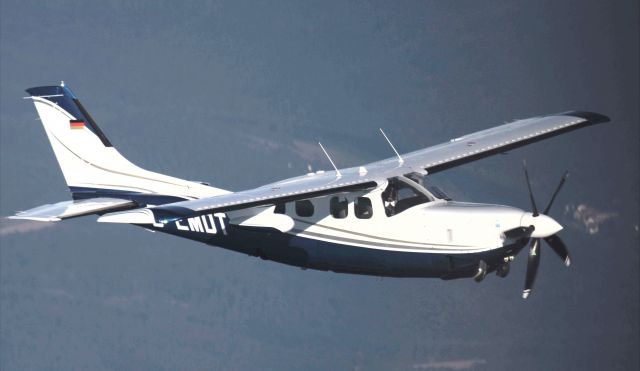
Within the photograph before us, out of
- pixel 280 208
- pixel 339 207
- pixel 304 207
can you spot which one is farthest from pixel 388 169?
pixel 280 208

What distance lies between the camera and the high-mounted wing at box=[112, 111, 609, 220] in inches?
1946

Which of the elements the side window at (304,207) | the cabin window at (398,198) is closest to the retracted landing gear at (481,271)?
the cabin window at (398,198)

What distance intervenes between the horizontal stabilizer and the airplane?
0.11 ft

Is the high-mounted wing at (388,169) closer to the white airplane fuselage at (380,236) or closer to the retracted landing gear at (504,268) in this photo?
the white airplane fuselage at (380,236)

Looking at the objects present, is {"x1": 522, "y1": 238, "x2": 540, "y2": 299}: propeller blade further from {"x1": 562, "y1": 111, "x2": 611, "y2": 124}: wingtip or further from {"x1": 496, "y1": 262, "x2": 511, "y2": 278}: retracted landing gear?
{"x1": 562, "y1": 111, "x2": 611, "y2": 124}: wingtip

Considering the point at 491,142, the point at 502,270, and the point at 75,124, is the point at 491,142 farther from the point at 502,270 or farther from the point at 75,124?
the point at 75,124

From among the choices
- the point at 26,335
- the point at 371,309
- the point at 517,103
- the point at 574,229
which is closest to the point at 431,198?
the point at 371,309

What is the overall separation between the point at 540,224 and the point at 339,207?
673cm

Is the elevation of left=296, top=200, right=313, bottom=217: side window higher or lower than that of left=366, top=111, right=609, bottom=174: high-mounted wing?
lower

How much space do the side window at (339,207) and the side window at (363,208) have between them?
0.37 metres

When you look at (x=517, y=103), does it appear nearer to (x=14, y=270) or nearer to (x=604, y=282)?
(x=604, y=282)

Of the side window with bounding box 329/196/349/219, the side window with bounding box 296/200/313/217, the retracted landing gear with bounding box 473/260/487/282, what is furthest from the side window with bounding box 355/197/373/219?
the retracted landing gear with bounding box 473/260/487/282

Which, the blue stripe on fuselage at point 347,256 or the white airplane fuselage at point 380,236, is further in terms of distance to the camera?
the blue stripe on fuselage at point 347,256

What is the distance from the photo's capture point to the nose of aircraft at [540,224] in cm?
4972
